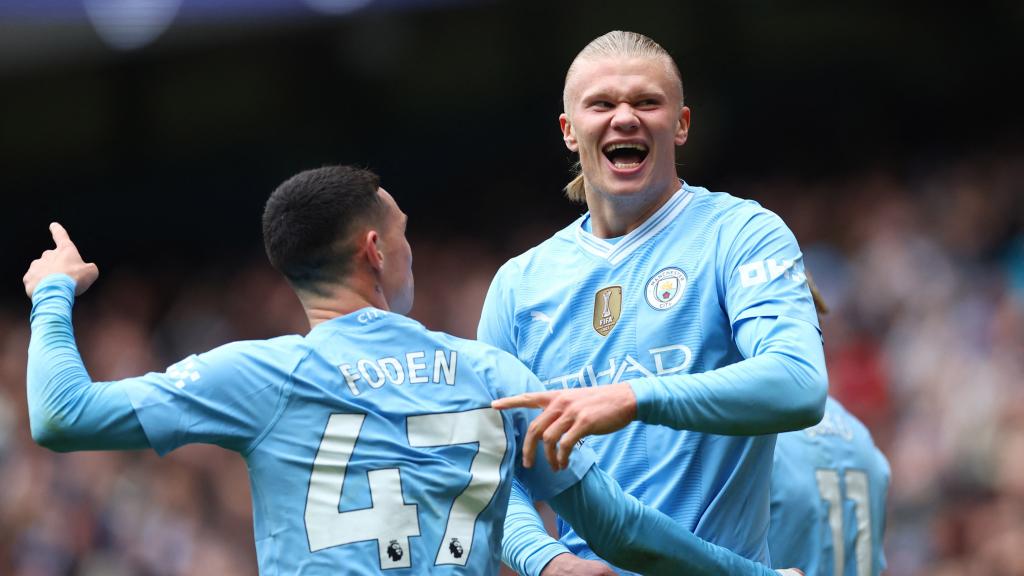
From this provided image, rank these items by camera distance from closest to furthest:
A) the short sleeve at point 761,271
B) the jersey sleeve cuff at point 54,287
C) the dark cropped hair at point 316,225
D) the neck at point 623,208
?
the jersey sleeve cuff at point 54,287, the dark cropped hair at point 316,225, the short sleeve at point 761,271, the neck at point 623,208

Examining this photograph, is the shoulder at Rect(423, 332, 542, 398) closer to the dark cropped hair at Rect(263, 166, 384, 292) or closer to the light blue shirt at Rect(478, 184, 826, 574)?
the dark cropped hair at Rect(263, 166, 384, 292)

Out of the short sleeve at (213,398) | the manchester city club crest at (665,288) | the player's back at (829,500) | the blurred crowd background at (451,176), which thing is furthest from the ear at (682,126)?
the blurred crowd background at (451,176)

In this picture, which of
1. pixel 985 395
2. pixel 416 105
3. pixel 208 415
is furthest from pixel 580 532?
pixel 416 105

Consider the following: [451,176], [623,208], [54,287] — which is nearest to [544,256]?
[623,208]

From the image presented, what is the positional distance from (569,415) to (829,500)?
7.96ft

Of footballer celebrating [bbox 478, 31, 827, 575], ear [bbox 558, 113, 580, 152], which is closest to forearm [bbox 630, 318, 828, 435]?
footballer celebrating [bbox 478, 31, 827, 575]

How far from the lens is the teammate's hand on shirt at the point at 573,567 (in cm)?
399

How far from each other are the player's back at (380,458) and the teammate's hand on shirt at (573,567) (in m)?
0.44

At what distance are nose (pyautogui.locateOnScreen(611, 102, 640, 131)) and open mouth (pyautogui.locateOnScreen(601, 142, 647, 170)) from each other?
5 centimetres

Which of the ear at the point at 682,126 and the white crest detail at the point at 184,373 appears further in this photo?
the ear at the point at 682,126

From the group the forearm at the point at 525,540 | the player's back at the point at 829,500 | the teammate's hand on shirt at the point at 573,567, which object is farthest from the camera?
the player's back at the point at 829,500

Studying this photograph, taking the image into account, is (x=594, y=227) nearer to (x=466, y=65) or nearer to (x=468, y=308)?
(x=468, y=308)

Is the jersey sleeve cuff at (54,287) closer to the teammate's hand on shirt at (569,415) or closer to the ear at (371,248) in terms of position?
the ear at (371,248)

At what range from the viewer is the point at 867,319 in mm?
10617
